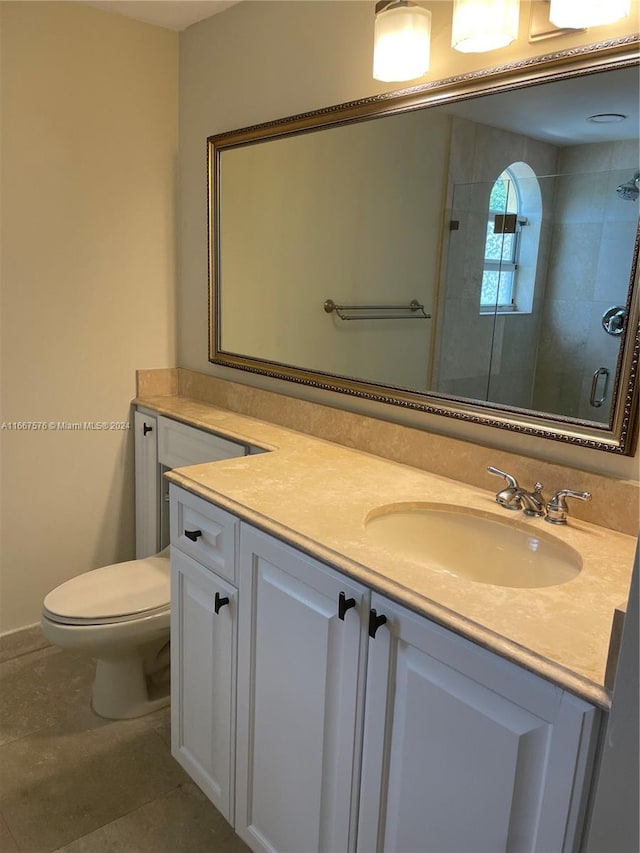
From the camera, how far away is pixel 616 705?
731 mm

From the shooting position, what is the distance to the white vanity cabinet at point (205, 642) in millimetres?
1479

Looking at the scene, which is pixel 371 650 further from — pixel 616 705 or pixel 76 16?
pixel 76 16

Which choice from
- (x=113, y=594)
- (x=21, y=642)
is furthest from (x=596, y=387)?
(x=21, y=642)

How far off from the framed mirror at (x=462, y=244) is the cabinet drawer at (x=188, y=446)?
0.31 meters

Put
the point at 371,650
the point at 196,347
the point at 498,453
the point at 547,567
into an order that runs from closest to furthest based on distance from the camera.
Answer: the point at 371,650 → the point at 547,567 → the point at 498,453 → the point at 196,347

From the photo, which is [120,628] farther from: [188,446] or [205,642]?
[188,446]

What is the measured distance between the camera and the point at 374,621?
1107 millimetres

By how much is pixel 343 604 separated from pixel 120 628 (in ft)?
3.24

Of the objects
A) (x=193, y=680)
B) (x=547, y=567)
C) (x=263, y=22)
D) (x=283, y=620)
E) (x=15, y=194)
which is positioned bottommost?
(x=193, y=680)

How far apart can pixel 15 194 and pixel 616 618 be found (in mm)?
2186

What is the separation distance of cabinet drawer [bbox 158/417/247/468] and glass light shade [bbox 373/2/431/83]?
3.56ft

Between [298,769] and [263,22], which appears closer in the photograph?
[298,769]

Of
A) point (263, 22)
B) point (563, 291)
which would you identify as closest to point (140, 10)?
point (263, 22)

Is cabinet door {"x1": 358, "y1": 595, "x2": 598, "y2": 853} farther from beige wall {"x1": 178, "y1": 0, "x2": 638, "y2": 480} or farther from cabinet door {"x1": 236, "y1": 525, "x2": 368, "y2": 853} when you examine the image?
beige wall {"x1": 178, "y1": 0, "x2": 638, "y2": 480}
